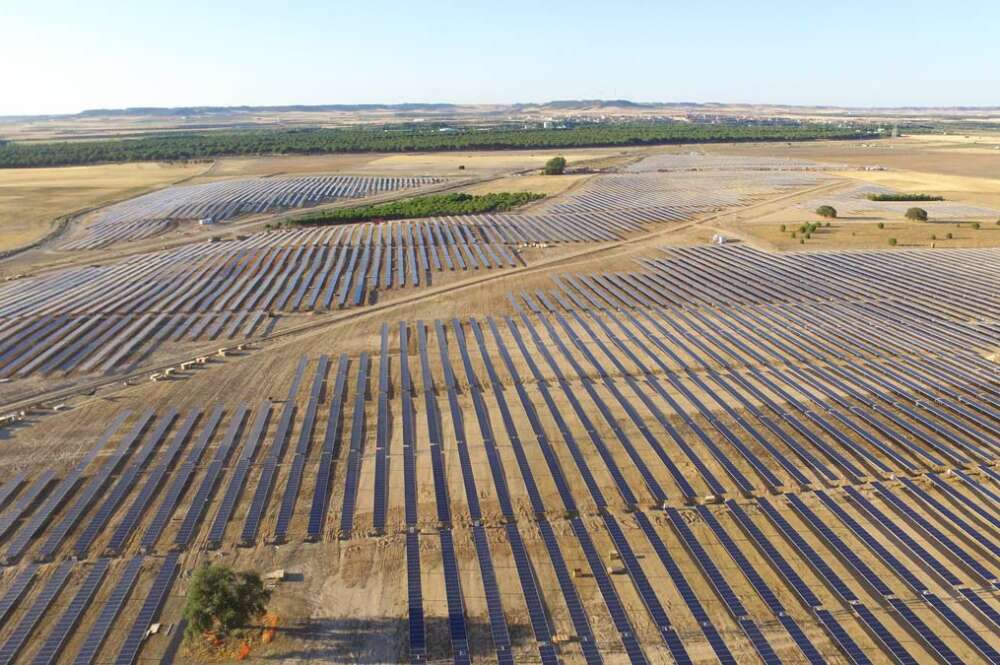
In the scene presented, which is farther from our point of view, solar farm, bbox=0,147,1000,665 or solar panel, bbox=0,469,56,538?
solar panel, bbox=0,469,56,538

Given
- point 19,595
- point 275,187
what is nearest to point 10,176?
point 275,187

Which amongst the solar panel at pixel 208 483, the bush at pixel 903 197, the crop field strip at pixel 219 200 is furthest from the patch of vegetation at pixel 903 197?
the solar panel at pixel 208 483

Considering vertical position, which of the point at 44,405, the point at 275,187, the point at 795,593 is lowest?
the point at 795,593

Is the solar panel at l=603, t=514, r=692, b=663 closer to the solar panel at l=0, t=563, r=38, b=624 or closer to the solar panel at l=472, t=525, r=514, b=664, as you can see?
the solar panel at l=472, t=525, r=514, b=664

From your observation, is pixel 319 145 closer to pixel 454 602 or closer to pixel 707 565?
pixel 454 602

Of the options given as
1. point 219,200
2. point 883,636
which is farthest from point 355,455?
point 219,200

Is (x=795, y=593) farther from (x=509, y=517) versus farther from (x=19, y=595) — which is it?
(x=19, y=595)

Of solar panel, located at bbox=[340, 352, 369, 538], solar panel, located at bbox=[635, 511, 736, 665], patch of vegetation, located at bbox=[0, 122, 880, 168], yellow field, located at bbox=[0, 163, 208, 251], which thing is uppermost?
patch of vegetation, located at bbox=[0, 122, 880, 168]

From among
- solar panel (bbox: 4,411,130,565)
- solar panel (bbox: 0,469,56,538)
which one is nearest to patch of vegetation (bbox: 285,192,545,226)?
solar panel (bbox: 4,411,130,565)
